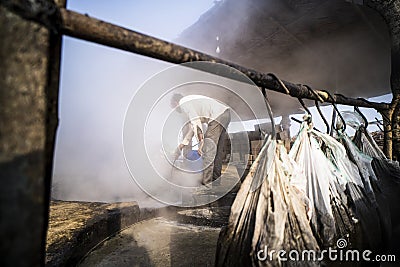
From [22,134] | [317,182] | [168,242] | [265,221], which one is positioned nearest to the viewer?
[22,134]

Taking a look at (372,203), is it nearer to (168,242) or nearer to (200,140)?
(168,242)

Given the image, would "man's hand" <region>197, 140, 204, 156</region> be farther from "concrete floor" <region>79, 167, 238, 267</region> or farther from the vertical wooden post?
the vertical wooden post

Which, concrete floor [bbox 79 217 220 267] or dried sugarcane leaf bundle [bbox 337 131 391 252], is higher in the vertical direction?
dried sugarcane leaf bundle [bbox 337 131 391 252]

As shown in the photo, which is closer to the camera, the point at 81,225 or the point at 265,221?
the point at 265,221

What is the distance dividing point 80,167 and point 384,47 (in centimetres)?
1241

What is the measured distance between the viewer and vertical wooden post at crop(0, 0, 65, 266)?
14.1 inches

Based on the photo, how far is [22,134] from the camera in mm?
388

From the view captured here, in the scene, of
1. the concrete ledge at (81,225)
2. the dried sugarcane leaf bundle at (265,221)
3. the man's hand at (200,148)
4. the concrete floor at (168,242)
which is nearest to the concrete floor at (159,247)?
the concrete floor at (168,242)

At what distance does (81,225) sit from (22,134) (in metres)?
2.26

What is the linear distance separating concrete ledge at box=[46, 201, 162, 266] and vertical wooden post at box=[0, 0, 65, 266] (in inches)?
62.5

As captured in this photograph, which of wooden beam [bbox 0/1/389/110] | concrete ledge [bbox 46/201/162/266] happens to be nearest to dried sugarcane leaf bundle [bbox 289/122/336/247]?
wooden beam [bbox 0/1/389/110]

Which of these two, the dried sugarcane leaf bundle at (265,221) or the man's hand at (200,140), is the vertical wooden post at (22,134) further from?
the man's hand at (200,140)

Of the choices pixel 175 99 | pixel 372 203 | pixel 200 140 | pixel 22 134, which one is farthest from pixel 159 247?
pixel 175 99

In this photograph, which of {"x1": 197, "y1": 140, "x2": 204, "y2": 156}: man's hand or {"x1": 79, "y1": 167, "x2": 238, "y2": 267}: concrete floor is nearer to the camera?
{"x1": 79, "y1": 167, "x2": 238, "y2": 267}: concrete floor
